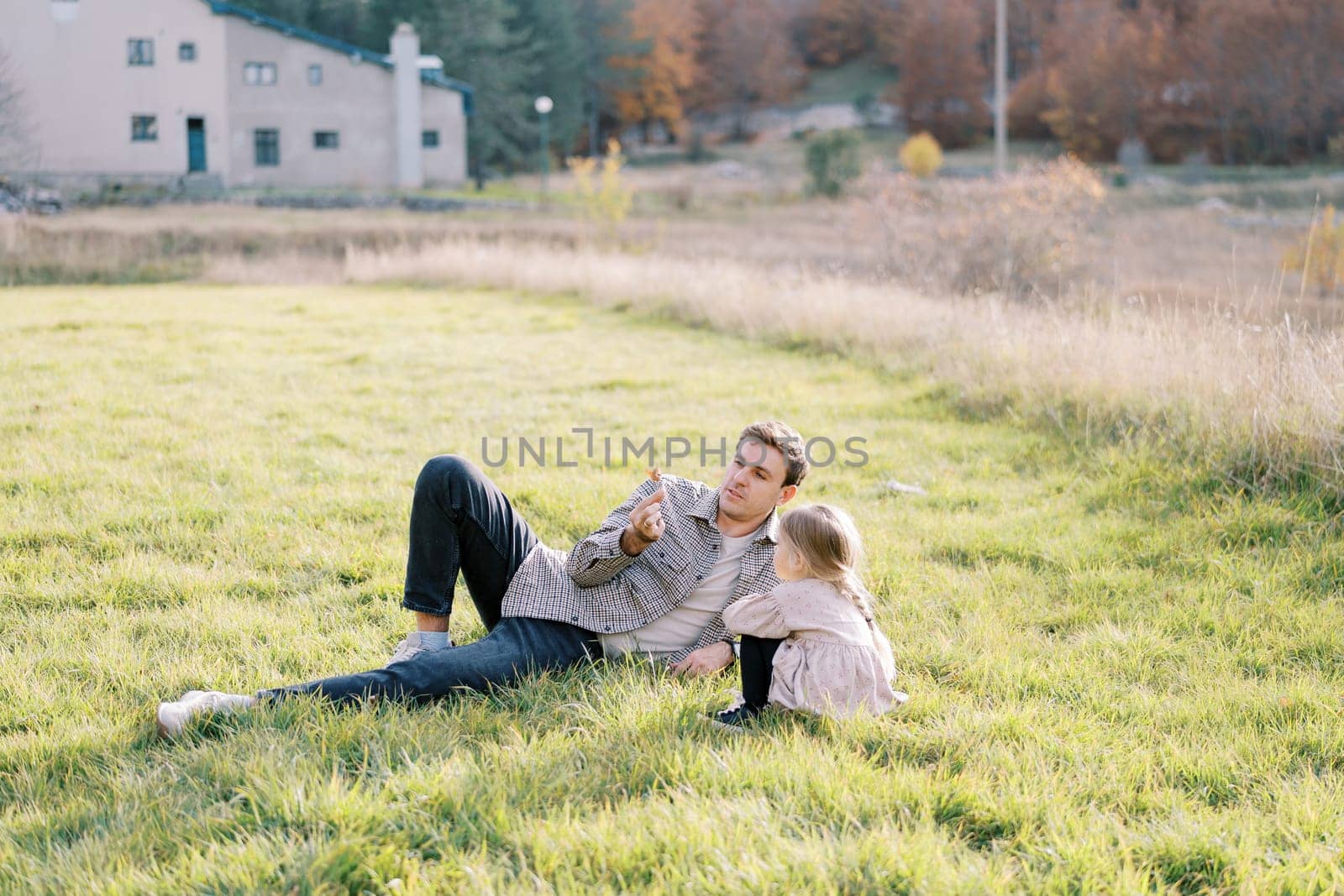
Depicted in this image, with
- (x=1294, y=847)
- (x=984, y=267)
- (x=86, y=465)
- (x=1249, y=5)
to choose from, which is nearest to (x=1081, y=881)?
(x=1294, y=847)

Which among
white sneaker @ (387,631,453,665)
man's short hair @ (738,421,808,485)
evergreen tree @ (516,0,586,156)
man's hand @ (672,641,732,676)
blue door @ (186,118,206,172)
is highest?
evergreen tree @ (516,0,586,156)

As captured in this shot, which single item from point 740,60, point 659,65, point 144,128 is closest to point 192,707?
point 144,128

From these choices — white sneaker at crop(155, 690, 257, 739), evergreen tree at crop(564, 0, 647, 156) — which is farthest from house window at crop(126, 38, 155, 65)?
white sneaker at crop(155, 690, 257, 739)

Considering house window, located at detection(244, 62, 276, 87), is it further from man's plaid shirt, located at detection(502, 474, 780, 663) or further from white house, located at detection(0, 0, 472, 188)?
man's plaid shirt, located at detection(502, 474, 780, 663)

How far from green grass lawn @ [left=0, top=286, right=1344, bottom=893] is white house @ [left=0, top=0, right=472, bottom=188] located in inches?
1195

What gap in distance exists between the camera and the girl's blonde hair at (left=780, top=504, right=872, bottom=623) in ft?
10.8

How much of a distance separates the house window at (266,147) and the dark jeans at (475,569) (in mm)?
38666

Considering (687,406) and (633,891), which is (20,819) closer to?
(633,891)

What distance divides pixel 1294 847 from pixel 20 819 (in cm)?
315

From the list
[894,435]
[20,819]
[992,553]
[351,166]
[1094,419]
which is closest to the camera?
[20,819]

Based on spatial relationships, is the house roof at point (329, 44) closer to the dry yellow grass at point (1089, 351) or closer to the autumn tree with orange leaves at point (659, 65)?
the autumn tree with orange leaves at point (659, 65)

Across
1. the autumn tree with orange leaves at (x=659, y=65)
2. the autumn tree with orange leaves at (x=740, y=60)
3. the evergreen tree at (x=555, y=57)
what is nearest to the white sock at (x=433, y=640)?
the evergreen tree at (x=555, y=57)

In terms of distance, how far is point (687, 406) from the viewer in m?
8.87

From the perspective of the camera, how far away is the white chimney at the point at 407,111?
3856 cm
